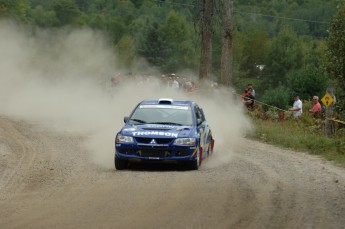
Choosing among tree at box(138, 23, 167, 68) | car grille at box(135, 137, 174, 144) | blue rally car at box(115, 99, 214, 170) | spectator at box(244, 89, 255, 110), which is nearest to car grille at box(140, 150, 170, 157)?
blue rally car at box(115, 99, 214, 170)

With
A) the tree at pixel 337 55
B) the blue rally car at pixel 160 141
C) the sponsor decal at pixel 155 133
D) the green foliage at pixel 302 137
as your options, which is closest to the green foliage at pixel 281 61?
the tree at pixel 337 55

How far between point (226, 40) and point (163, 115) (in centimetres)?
1500

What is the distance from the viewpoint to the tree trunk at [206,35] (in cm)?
3512

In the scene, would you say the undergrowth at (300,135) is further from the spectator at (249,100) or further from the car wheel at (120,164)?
the car wheel at (120,164)

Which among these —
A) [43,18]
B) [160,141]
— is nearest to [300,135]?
[160,141]

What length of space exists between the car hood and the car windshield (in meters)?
0.39

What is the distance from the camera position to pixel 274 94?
46.4 m

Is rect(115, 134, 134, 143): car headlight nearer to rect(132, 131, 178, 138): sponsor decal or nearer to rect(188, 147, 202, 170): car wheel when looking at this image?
rect(132, 131, 178, 138): sponsor decal

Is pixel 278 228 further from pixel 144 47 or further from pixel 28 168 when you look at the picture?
pixel 144 47

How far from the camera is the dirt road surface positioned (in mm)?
10789

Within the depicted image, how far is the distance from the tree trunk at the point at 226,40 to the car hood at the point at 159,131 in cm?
1526

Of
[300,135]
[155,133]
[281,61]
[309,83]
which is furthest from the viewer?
[281,61]

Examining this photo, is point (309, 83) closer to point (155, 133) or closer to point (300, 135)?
point (300, 135)

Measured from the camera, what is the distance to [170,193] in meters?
13.2
